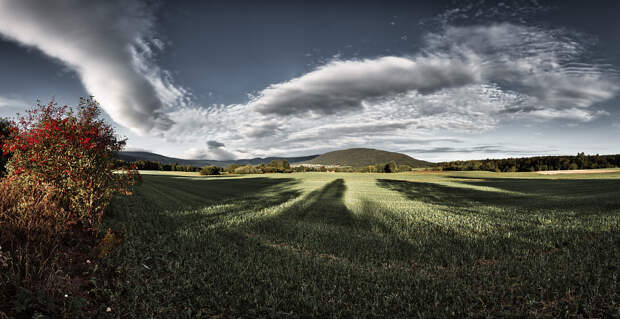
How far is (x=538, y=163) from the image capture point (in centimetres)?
7381

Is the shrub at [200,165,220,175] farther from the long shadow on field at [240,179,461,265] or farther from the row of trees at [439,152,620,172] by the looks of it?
the row of trees at [439,152,620,172]

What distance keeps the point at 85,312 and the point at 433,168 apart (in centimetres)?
9824

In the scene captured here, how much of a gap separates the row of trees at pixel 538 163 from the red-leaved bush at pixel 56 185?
9849cm

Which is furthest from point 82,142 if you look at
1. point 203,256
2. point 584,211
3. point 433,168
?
Result: point 433,168

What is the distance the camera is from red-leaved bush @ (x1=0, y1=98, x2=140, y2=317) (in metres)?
6.39

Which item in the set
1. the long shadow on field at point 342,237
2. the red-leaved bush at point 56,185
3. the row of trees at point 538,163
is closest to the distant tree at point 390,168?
the row of trees at point 538,163

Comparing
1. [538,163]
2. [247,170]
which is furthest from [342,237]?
[538,163]

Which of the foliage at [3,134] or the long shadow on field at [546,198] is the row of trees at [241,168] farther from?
the long shadow on field at [546,198]

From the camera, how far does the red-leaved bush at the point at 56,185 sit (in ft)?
21.0

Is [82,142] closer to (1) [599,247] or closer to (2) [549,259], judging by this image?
(2) [549,259]

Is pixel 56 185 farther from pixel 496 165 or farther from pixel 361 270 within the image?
pixel 496 165

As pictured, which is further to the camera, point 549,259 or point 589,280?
point 549,259

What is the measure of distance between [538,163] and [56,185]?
343ft

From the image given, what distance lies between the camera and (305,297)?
5.29 m
